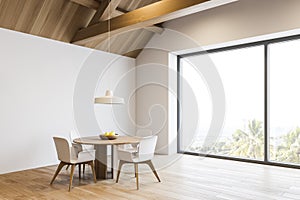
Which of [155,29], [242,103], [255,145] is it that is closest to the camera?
[255,145]

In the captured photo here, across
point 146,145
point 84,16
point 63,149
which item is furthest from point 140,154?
point 84,16

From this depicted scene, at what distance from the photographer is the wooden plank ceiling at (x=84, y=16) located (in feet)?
14.2

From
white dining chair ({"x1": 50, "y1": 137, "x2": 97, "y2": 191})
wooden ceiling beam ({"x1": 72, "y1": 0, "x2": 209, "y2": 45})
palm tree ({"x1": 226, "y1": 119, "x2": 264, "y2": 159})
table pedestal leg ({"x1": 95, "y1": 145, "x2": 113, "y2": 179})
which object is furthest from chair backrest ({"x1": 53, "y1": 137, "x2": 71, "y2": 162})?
palm tree ({"x1": 226, "y1": 119, "x2": 264, "y2": 159})

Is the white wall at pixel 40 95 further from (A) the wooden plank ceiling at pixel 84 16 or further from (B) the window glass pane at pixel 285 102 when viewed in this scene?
(B) the window glass pane at pixel 285 102

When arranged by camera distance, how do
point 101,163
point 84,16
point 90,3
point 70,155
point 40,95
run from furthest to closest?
point 84,16
point 40,95
point 90,3
point 101,163
point 70,155

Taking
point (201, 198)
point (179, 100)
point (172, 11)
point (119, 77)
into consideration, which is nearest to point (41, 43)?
point (119, 77)

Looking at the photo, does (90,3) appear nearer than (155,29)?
Yes

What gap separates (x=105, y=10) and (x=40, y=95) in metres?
2.03

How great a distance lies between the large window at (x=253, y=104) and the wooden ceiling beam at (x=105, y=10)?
2317mm

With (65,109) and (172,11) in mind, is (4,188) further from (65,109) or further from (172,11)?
(172,11)

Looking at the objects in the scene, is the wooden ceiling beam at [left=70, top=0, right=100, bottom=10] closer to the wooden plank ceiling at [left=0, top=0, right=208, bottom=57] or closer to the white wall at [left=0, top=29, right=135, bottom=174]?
the wooden plank ceiling at [left=0, top=0, right=208, bottom=57]

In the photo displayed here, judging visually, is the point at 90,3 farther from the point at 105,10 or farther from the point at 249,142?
the point at 249,142

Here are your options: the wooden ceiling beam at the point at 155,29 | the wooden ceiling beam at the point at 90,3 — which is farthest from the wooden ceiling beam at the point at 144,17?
the wooden ceiling beam at the point at 155,29

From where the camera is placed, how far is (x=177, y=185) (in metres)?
3.89
